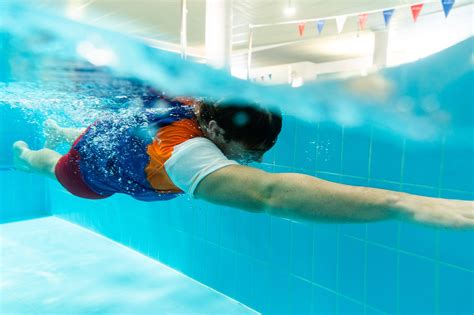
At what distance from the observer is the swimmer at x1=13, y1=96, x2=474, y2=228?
1449 mm

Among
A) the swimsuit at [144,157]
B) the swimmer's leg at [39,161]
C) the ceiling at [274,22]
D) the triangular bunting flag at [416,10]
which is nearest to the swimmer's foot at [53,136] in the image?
the swimmer's leg at [39,161]

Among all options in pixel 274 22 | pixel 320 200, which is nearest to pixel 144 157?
pixel 320 200

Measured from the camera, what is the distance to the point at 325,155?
135 inches

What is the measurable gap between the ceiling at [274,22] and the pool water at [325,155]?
286 mm

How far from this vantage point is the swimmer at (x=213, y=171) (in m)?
1.45

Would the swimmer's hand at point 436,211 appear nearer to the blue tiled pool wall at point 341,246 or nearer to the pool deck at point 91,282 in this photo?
the blue tiled pool wall at point 341,246

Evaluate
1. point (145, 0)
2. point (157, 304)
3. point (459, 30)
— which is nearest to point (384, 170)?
point (459, 30)

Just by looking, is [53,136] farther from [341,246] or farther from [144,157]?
[341,246]

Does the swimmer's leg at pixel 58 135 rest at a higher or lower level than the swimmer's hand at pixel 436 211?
higher

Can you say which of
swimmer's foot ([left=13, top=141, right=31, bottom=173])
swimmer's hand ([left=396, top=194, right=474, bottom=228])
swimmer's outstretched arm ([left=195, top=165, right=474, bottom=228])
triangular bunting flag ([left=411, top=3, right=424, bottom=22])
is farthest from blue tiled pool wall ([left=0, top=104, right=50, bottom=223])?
swimmer's hand ([left=396, top=194, right=474, bottom=228])

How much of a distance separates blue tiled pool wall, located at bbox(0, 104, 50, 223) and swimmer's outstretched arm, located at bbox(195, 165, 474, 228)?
6.55m

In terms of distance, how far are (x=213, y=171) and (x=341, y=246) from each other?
6.68 feet

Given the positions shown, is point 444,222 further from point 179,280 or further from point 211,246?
point 179,280

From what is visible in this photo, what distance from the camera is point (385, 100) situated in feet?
10.6
